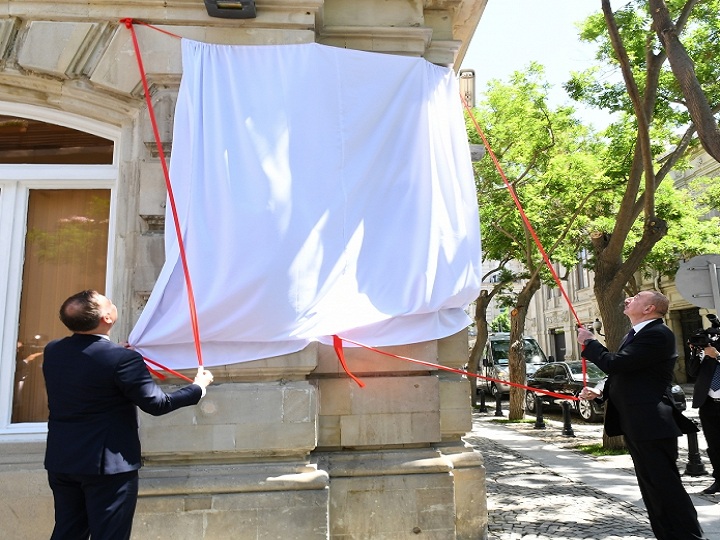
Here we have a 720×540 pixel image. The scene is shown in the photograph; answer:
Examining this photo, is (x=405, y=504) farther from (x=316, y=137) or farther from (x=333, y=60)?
(x=333, y=60)

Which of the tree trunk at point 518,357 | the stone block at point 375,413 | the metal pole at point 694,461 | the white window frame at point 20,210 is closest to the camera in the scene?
the stone block at point 375,413

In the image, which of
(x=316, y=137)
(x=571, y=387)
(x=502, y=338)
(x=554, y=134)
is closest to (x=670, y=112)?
(x=554, y=134)

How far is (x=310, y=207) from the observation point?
4.86 metres

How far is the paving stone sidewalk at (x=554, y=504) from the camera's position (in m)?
5.57

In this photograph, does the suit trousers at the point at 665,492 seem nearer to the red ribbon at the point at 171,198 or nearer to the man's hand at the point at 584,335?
the man's hand at the point at 584,335

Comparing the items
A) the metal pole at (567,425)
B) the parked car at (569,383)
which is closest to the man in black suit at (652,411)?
the metal pole at (567,425)

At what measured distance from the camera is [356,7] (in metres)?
5.74

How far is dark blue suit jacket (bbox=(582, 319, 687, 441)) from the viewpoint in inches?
174

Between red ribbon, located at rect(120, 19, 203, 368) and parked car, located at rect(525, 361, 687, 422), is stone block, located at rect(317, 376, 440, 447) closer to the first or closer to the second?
red ribbon, located at rect(120, 19, 203, 368)

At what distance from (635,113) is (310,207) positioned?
733 cm

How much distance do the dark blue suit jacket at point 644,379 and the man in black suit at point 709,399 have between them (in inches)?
106

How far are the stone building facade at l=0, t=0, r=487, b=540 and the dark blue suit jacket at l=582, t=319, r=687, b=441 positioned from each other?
1270 mm

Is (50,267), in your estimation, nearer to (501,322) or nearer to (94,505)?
(94,505)

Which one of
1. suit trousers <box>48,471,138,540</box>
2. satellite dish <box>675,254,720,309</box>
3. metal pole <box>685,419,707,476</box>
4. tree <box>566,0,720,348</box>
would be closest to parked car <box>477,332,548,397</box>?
tree <box>566,0,720,348</box>
